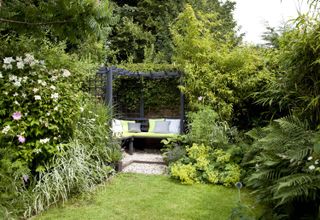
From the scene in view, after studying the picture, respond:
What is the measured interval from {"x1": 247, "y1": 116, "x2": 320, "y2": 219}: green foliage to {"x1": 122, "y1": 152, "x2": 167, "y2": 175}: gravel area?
299 centimetres

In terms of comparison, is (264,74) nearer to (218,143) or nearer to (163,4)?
(218,143)

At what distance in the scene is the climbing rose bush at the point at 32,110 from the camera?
3.59 meters

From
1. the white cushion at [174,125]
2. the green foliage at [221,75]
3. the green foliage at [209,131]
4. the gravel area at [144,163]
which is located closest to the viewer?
the green foliage at [209,131]

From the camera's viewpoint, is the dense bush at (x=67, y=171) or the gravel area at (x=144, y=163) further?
the gravel area at (x=144, y=163)

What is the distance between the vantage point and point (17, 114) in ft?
11.7

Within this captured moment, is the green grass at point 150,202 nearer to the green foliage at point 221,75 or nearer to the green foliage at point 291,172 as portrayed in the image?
the green foliage at point 291,172

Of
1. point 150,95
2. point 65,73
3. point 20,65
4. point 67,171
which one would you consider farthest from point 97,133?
point 150,95

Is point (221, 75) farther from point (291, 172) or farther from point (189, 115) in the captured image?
point (291, 172)

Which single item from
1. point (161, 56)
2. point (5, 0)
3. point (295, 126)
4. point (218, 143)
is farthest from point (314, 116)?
point (161, 56)

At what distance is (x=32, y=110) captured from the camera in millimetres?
3711

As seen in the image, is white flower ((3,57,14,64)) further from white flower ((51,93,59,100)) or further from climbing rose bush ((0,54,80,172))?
white flower ((51,93,59,100))

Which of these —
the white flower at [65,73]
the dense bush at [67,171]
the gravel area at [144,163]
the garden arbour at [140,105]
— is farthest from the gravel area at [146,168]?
the white flower at [65,73]

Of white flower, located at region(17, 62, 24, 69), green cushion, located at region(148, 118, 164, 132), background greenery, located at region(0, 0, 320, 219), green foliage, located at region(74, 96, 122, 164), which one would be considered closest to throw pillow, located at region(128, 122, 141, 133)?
green cushion, located at region(148, 118, 164, 132)

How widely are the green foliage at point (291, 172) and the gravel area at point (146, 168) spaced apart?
2.84m
